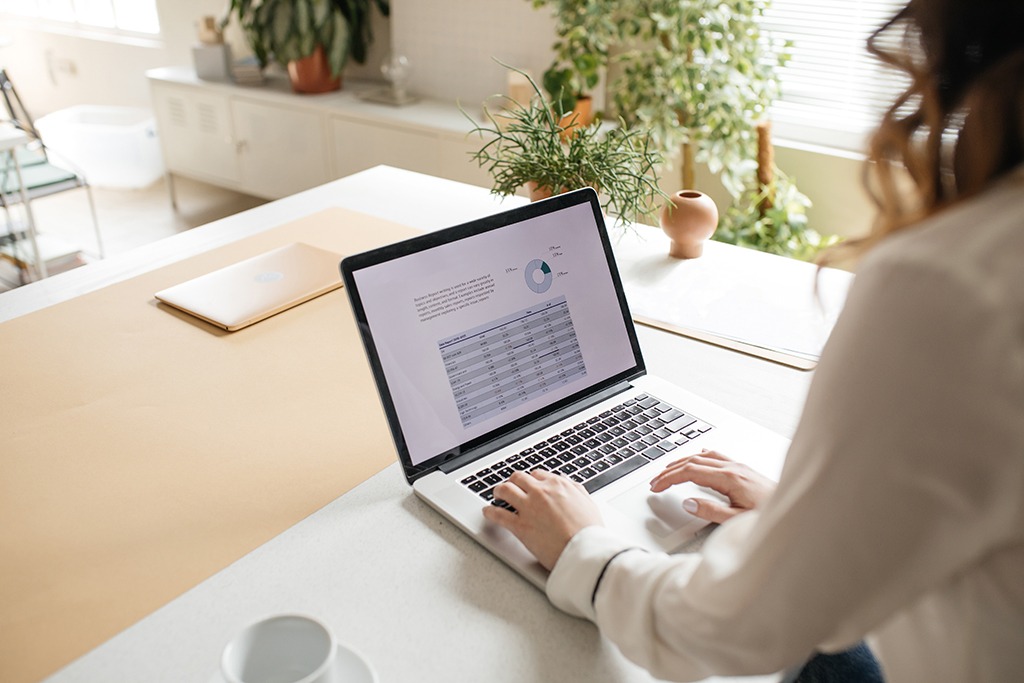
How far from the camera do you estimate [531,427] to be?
100cm

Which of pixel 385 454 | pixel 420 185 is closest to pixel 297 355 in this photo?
pixel 385 454

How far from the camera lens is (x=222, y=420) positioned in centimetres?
108

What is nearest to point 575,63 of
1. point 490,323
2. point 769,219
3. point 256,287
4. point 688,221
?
point 769,219

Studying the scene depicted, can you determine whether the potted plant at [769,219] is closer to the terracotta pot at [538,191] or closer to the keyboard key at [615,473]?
the terracotta pot at [538,191]

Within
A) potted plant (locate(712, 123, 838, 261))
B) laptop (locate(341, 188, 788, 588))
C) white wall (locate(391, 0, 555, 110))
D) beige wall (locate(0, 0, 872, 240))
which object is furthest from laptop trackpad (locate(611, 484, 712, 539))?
white wall (locate(391, 0, 555, 110))

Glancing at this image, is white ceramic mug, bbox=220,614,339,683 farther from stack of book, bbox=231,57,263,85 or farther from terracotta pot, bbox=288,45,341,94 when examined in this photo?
stack of book, bbox=231,57,263,85

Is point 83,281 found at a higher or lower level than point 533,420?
higher

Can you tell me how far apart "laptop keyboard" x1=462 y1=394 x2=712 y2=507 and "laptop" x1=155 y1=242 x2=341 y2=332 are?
0.58m

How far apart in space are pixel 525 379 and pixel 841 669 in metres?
0.45

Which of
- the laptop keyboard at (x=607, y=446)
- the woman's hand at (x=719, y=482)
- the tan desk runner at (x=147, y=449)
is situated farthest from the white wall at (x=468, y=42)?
the woman's hand at (x=719, y=482)

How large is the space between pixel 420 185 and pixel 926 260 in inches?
62.3

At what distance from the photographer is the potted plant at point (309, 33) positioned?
3.56 m

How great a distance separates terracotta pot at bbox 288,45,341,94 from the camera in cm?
362

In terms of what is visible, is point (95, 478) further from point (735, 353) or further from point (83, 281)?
point (735, 353)
